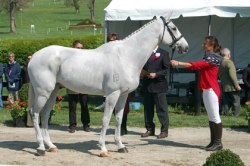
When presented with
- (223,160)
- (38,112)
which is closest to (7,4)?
(38,112)

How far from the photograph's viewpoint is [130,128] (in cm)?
1346

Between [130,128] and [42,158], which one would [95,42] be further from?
[42,158]

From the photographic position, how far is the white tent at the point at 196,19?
16188 millimetres

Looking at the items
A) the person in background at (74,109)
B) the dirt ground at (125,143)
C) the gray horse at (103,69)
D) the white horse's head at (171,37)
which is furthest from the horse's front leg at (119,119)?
the person in background at (74,109)

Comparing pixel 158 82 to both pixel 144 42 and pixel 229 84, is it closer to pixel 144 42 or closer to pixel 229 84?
pixel 144 42

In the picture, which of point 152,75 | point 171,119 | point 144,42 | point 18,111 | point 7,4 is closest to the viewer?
point 144,42

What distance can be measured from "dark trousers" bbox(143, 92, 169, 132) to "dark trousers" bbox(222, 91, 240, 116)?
364cm

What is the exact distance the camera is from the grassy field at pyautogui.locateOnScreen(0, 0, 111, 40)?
60.7 metres

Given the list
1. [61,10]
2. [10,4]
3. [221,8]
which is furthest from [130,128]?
[61,10]

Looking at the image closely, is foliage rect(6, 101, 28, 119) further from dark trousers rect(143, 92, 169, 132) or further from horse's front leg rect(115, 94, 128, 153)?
horse's front leg rect(115, 94, 128, 153)

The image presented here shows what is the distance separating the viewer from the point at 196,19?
19328 millimetres

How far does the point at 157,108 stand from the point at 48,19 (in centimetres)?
6432

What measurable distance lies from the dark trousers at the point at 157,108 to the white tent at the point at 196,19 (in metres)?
4.66

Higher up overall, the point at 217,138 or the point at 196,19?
the point at 196,19
